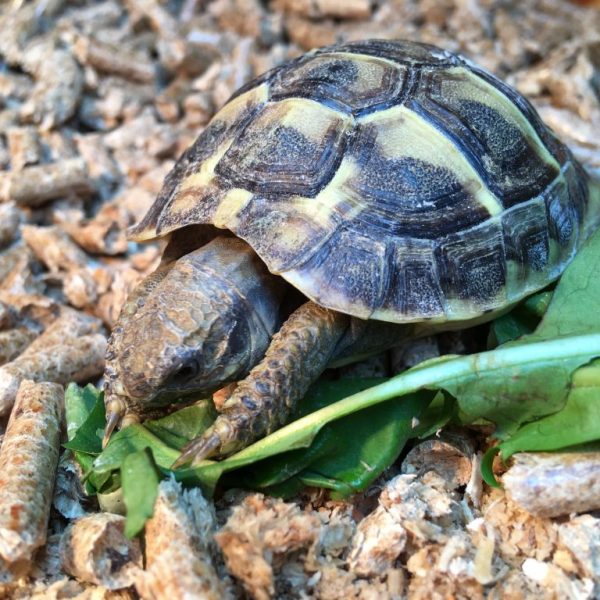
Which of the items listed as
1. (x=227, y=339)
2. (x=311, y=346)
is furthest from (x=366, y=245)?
(x=227, y=339)

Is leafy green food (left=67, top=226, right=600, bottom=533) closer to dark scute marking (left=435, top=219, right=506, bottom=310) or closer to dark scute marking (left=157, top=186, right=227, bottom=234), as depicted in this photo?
dark scute marking (left=435, top=219, right=506, bottom=310)

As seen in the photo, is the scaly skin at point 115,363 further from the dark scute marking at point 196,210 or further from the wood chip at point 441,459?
the wood chip at point 441,459

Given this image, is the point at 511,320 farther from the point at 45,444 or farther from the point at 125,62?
the point at 125,62

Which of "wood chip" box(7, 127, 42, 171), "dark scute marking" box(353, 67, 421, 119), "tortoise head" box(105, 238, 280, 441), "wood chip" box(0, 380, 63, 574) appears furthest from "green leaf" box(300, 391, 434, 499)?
"wood chip" box(7, 127, 42, 171)

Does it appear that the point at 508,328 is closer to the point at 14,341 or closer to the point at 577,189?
the point at 577,189

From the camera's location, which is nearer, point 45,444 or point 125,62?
point 45,444

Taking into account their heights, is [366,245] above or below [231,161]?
below

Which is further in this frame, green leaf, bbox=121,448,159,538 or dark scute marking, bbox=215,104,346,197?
dark scute marking, bbox=215,104,346,197
